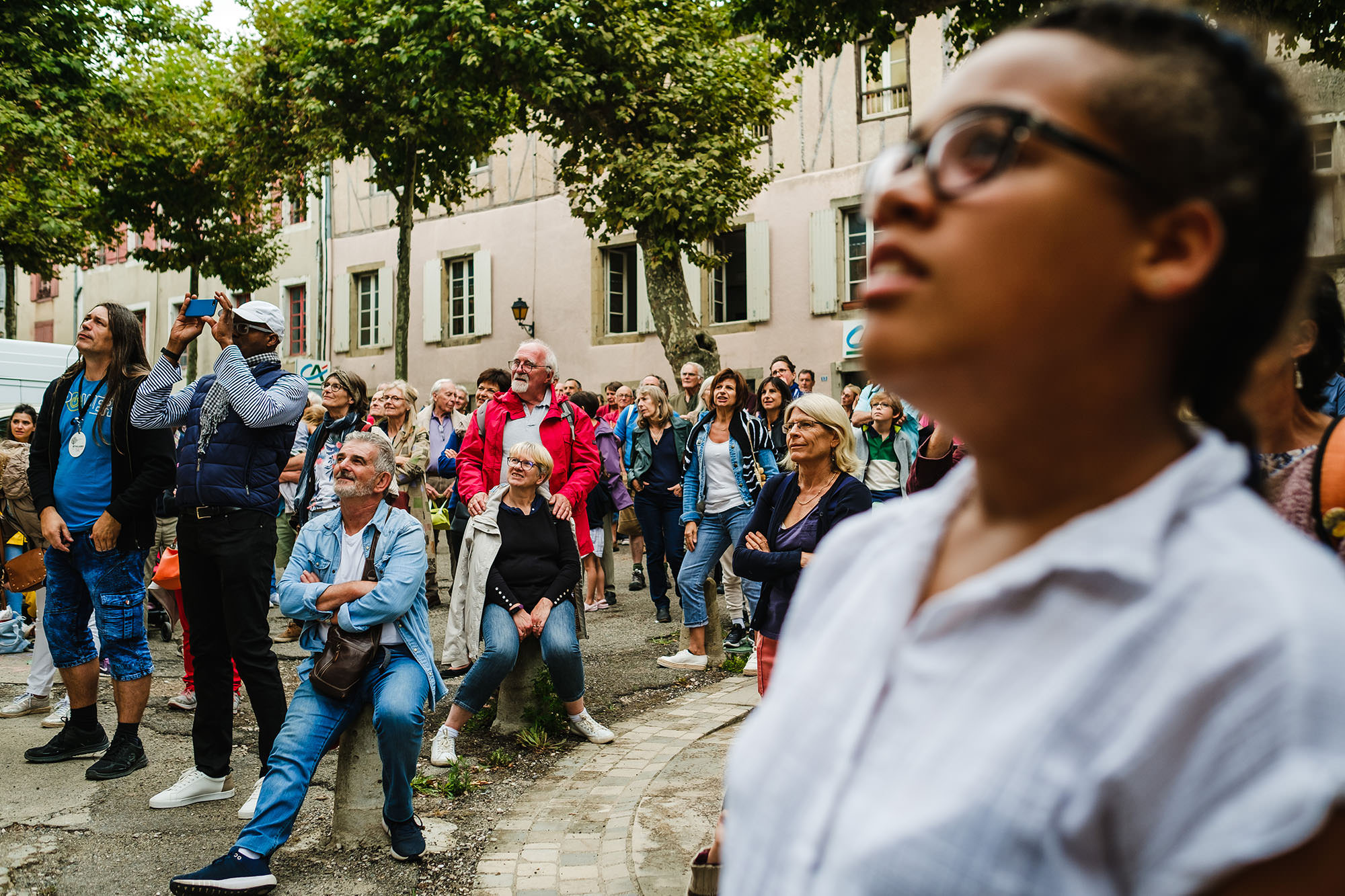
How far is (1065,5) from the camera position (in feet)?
2.89

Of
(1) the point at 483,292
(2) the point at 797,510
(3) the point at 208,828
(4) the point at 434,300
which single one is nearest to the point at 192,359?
(4) the point at 434,300

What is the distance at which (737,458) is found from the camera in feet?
Answer: 26.5

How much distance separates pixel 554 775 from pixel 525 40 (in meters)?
10.8

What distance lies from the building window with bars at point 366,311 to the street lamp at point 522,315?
15.3ft

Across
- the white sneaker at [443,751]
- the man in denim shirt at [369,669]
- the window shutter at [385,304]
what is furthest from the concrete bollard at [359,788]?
the window shutter at [385,304]

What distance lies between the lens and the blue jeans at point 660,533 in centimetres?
952

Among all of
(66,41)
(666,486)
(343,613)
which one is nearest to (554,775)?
(343,613)

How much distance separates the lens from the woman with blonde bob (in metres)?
4.84

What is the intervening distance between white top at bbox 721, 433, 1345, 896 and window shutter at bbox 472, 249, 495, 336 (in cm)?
2497

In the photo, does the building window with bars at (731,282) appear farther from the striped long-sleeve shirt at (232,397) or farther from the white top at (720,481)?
the striped long-sleeve shirt at (232,397)

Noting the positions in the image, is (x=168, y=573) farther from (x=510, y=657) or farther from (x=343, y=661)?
(x=343, y=661)

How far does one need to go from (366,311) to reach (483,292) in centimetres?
442

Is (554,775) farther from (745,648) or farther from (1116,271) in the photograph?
(1116,271)

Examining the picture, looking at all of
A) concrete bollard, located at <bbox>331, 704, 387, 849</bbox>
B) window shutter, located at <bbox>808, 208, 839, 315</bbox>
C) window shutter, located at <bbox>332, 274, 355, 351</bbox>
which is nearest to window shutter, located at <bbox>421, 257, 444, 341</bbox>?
window shutter, located at <bbox>332, 274, 355, 351</bbox>
